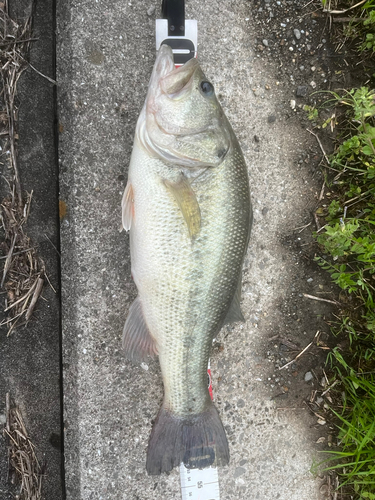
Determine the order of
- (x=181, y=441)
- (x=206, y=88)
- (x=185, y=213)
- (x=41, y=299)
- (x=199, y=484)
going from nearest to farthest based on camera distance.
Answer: (x=185, y=213) → (x=206, y=88) → (x=181, y=441) → (x=41, y=299) → (x=199, y=484)

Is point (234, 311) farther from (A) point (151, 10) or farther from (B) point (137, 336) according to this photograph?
(A) point (151, 10)

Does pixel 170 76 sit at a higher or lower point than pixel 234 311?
higher

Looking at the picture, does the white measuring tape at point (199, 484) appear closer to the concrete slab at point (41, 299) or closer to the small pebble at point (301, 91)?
the concrete slab at point (41, 299)

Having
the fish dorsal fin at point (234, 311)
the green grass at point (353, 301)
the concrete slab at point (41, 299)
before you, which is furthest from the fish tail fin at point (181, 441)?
the green grass at point (353, 301)

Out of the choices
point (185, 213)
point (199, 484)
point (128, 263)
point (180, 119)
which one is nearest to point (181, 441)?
point (199, 484)

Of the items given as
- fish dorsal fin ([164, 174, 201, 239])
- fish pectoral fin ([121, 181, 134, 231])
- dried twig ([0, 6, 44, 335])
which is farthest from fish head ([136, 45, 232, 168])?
dried twig ([0, 6, 44, 335])

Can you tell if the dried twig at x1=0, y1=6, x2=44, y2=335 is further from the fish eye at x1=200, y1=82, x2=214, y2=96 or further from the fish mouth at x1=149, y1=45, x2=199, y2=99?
the fish eye at x1=200, y1=82, x2=214, y2=96
